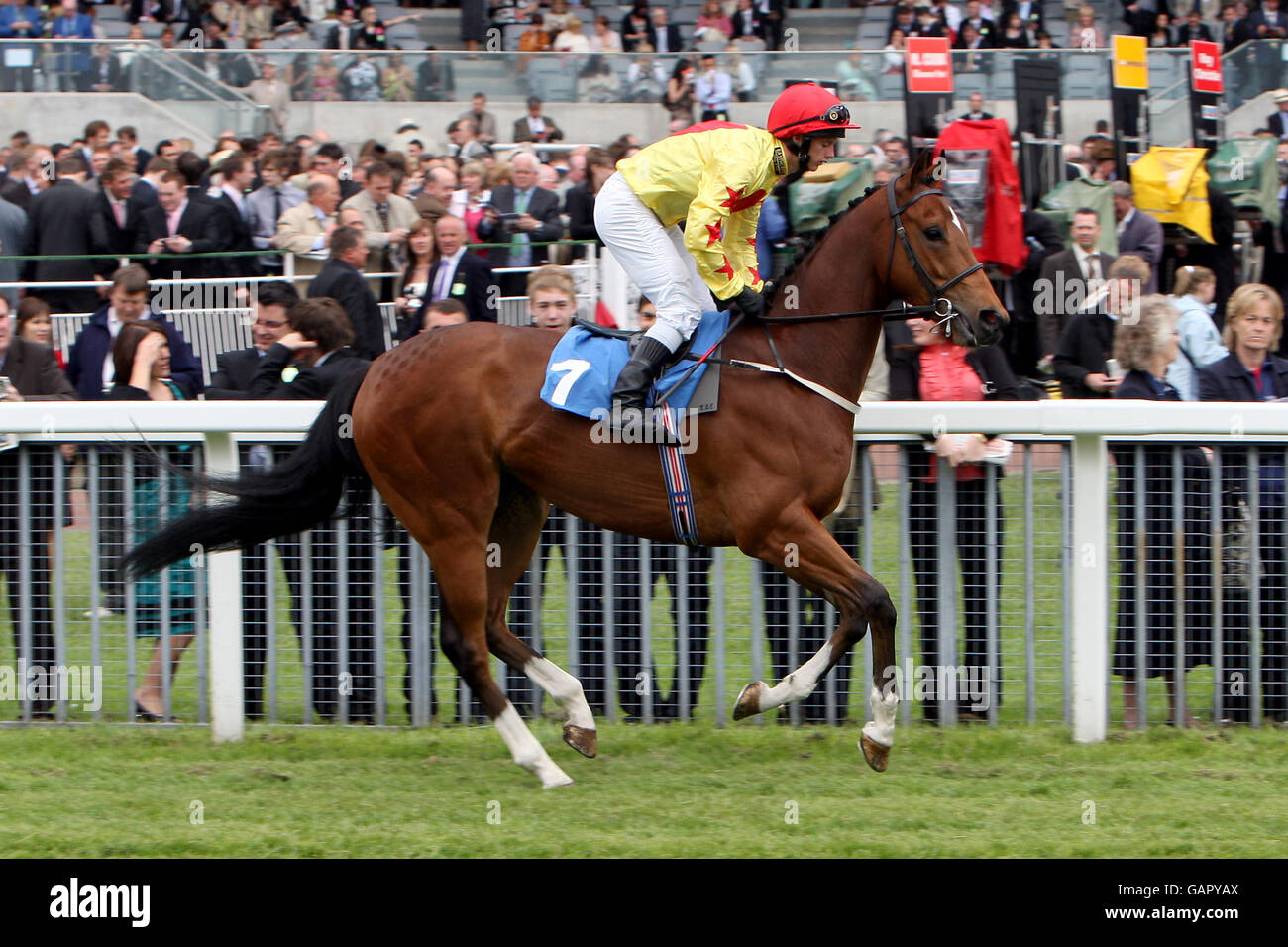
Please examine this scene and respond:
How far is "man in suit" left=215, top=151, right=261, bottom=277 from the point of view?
35.7 feet

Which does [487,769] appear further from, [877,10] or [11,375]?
[877,10]

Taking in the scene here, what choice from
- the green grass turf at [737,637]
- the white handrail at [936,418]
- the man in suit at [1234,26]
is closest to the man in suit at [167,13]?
the man in suit at [1234,26]

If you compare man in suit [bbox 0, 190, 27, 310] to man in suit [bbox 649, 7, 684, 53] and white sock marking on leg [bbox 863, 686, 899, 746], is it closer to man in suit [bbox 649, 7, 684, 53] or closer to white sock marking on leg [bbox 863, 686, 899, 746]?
white sock marking on leg [bbox 863, 686, 899, 746]

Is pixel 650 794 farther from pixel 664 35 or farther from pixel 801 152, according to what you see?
pixel 664 35

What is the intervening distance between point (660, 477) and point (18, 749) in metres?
2.39

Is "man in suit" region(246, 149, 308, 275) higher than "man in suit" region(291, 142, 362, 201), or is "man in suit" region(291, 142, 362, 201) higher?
"man in suit" region(291, 142, 362, 201)

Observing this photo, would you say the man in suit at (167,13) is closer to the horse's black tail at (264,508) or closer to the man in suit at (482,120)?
the man in suit at (482,120)

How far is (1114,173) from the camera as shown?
38.3 feet

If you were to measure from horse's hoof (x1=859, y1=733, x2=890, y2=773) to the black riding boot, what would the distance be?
1122mm

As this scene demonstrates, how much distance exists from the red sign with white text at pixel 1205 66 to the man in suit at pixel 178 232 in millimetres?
7204

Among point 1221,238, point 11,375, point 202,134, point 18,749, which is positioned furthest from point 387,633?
point 202,134

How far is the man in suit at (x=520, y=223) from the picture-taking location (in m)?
10.4

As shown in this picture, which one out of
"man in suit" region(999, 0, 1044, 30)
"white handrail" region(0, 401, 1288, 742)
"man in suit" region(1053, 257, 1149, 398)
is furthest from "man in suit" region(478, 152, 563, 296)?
"man in suit" region(999, 0, 1044, 30)

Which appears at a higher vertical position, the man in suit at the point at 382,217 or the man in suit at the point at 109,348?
the man in suit at the point at 382,217
